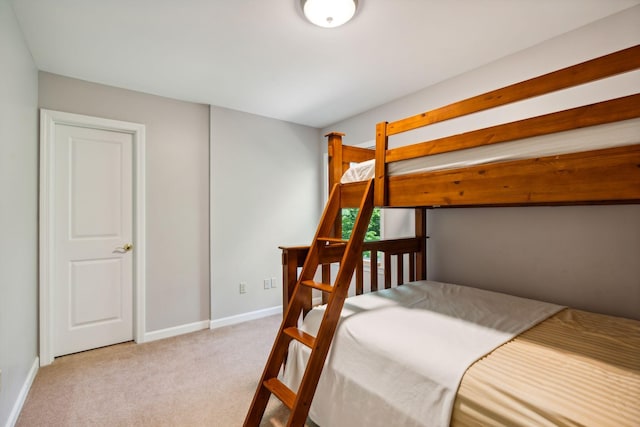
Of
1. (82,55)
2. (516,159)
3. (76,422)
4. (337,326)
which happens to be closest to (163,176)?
(82,55)

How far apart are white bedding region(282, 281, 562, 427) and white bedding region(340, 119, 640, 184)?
2.73 ft

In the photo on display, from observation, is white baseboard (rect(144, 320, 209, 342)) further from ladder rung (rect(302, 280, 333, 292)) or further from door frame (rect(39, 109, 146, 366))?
ladder rung (rect(302, 280, 333, 292))

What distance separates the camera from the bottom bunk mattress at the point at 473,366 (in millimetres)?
1008

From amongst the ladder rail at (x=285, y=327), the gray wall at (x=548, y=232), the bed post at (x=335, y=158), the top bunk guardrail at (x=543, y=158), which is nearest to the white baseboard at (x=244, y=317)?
the ladder rail at (x=285, y=327)

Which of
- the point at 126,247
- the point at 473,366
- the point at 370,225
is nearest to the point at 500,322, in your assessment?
the point at 473,366

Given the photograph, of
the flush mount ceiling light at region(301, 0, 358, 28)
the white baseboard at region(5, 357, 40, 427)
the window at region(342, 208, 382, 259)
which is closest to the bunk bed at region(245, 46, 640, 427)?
the flush mount ceiling light at region(301, 0, 358, 28)

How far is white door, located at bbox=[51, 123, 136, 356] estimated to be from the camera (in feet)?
8.46

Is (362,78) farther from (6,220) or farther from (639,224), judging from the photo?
(6,220)

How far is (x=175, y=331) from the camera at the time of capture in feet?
9.94

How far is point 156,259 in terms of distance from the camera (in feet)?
9.69

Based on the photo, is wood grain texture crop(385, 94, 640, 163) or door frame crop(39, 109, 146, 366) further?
door frame crop(39, 109, 146, 366)

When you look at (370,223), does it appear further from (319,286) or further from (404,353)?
(404,353)

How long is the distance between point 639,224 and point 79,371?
3.99m

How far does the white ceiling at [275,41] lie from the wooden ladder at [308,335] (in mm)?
1072
